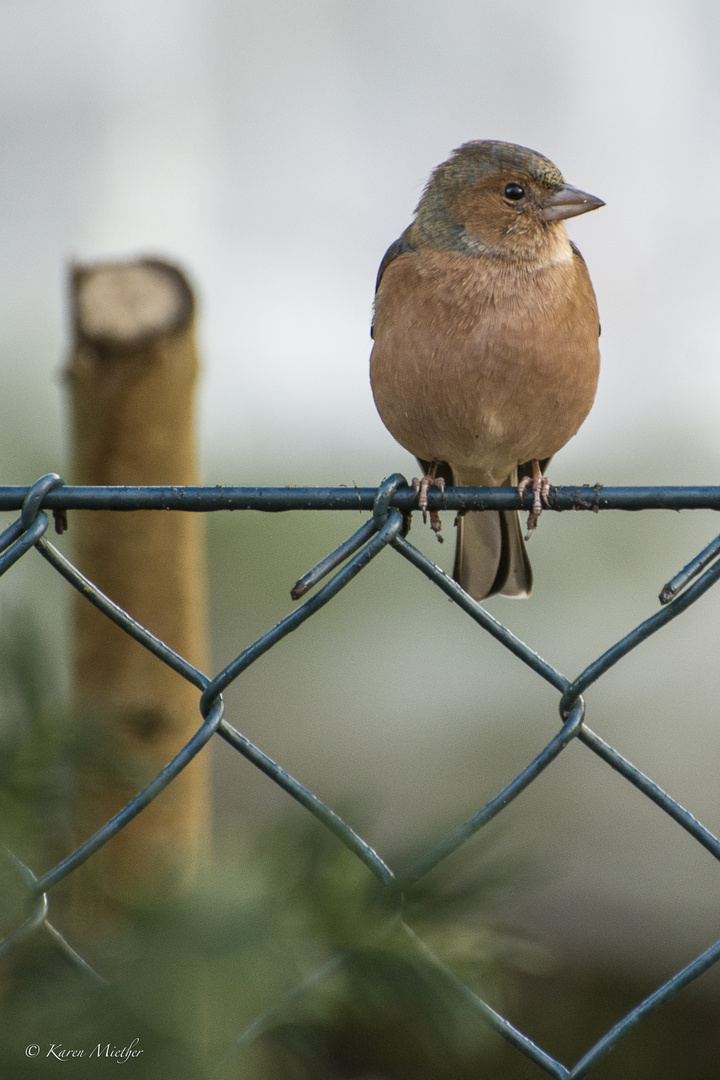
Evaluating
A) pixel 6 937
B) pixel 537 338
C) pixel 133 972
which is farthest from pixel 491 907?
pixel 537 338

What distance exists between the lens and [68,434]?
2447mm

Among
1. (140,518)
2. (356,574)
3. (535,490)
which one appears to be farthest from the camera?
(140,518)

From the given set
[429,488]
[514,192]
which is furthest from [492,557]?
[429,488]

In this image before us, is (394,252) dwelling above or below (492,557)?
above

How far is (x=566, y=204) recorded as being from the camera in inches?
97.7

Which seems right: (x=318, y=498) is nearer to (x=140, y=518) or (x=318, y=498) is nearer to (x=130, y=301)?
(x=140, y=518)

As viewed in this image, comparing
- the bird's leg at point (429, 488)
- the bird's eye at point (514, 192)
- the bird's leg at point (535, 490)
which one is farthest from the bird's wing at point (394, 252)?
the bird's leg at point (535, 490)

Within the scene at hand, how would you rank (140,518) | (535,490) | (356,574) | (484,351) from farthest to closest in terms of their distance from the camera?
(140,518), (484,351), (535,490), (356,574)

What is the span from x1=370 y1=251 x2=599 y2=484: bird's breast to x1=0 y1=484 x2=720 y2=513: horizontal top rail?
1.04 metres

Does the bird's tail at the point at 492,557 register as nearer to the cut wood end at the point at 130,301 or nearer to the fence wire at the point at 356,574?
the cut wood end at the point at 130,301

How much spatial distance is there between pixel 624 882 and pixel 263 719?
5.77 ft

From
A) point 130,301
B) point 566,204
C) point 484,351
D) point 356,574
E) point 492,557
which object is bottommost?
point 492,557

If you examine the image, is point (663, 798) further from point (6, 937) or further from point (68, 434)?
point (68, 434)

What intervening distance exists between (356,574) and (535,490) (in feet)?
1.03
